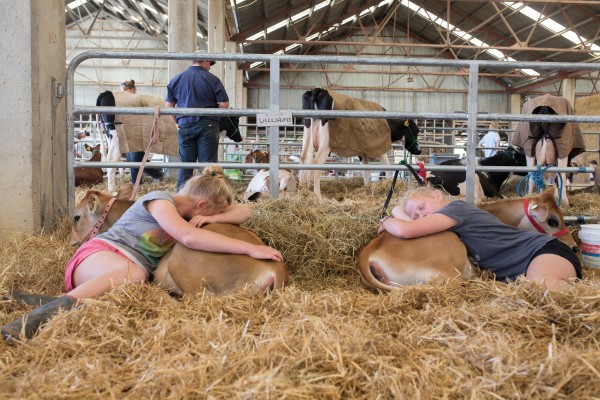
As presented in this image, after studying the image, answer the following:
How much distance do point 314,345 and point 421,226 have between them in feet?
4.83

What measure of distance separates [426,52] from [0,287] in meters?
29.1

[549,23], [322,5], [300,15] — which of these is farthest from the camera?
[300,15]

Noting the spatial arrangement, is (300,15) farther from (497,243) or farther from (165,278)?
(165,278)

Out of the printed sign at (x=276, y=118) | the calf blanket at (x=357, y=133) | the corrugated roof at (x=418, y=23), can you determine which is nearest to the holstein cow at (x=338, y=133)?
the calf blanket at (x=357, y=133)

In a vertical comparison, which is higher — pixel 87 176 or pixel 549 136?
pixel 549 136

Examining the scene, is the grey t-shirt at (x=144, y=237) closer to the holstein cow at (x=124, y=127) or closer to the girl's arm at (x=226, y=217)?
the girl's arm at (x=226, y=217)

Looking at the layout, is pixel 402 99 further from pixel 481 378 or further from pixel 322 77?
pixel 481 378

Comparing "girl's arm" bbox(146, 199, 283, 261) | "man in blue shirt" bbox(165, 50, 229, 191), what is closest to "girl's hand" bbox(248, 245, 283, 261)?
"girl's arm" bbox(146, 199, 283, 261)

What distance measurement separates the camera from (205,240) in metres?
2.82

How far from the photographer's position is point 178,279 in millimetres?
2848

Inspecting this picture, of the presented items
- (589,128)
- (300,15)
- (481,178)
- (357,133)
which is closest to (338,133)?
(357,133)

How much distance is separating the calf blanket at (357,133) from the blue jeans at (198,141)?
8.40 ft

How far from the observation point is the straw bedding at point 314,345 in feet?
5.53

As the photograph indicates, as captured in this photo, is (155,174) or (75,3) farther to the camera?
(75,3)
